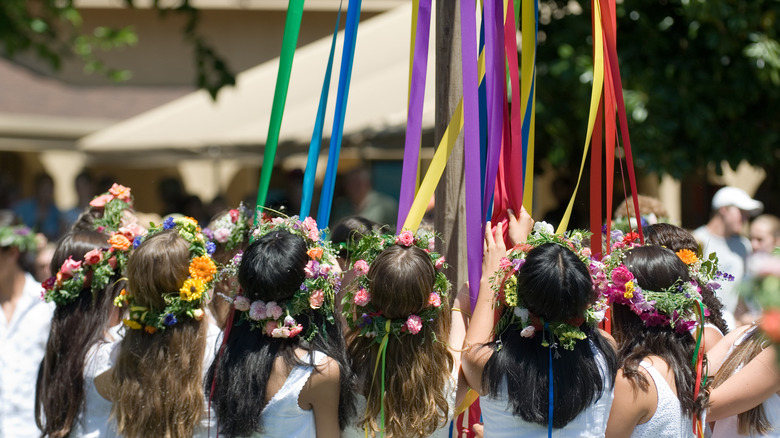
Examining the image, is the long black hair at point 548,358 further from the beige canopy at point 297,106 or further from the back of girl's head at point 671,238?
the beige canopy at point 297,106

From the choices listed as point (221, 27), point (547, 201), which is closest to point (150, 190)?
point (221, 27)

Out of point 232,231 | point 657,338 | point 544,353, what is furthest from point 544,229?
point 232,231

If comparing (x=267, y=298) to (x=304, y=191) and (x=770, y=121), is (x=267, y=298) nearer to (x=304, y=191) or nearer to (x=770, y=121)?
(x=304, y=191)

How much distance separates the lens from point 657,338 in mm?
2420

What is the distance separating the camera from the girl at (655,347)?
7.64 feet

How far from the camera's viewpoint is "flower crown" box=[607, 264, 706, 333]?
2385 mm

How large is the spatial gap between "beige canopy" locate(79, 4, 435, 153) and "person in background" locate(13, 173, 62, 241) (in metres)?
0.62

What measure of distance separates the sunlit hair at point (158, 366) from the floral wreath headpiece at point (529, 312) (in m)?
1.02

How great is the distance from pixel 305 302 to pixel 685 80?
387cm

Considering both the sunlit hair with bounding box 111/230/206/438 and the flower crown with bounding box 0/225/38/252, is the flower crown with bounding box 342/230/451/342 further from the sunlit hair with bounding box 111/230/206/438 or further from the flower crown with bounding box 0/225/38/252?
the flower crown with bounding box 0/225/38/252

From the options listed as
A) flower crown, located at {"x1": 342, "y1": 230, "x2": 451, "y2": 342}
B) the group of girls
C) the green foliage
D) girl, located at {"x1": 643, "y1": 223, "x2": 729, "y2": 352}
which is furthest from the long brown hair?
the green foliage

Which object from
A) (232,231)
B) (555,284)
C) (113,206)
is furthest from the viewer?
(113,206)

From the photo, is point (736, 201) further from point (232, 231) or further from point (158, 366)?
point (158, 366)

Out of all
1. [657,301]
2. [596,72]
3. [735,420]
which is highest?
[596,72]
